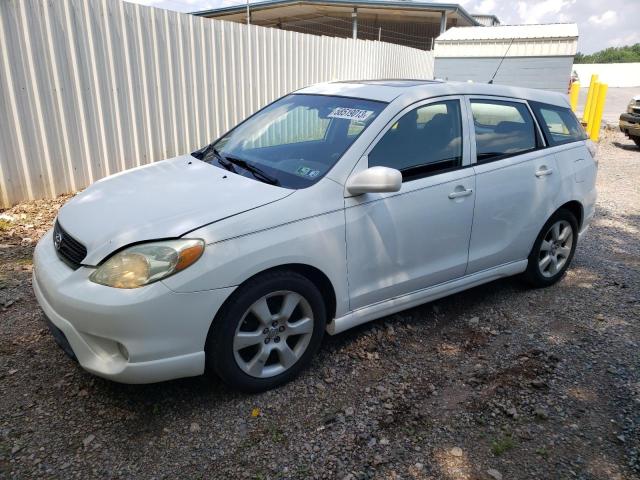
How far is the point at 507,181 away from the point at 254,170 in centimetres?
192

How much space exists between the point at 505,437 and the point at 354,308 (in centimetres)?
112

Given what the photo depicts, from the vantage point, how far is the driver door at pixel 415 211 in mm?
3252

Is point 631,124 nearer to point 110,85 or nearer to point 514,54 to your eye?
point 514,54

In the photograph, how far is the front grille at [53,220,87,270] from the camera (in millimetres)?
2818

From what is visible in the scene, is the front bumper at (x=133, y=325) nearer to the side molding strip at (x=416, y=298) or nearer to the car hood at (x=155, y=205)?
the car hood at (x=155, y=205)

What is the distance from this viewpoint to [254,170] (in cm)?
341

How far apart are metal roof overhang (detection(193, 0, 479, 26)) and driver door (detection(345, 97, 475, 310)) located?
1688 cm

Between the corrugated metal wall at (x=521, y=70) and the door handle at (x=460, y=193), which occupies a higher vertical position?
the corrugated metal wall at (x=521, y=70)

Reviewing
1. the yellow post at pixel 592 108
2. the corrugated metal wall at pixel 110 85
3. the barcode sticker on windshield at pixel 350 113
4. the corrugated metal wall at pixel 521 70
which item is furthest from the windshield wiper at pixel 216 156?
the yellow post at pixel 592 108

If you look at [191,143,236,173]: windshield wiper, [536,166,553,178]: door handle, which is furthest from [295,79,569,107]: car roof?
[191,143,236,173]: windshield wiper

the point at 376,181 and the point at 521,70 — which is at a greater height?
the point at 521,70

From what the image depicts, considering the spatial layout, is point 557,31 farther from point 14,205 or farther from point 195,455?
point 195,455

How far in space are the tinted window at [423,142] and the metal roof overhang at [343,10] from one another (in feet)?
55.1

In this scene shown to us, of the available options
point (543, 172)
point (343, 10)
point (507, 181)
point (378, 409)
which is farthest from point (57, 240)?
point (343, 10)
